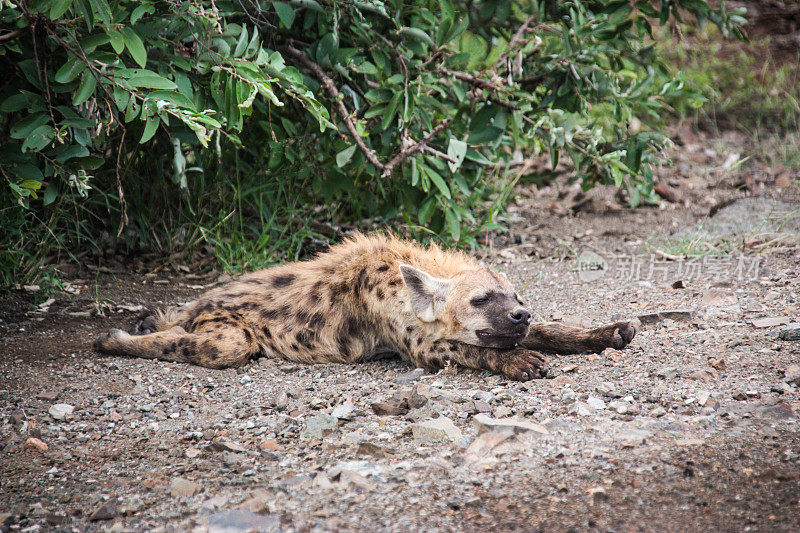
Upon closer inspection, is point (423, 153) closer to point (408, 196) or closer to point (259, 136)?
point (408, 196)

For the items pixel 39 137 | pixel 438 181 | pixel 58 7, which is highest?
pixel 58 7

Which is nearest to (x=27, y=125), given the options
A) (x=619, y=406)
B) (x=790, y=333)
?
(x=619, y=406)

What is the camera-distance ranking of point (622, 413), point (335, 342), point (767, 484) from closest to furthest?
point (767, 484)
point (622, 413)
point (335, 342)

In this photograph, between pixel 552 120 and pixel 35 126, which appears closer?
pixel 35 126

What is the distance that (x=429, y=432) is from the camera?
2756mm

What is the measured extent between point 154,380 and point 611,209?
4.31m

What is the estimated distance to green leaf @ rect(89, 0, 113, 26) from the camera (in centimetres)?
305

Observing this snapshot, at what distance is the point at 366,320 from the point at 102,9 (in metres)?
1.93

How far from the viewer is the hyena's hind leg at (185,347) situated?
12.4ft

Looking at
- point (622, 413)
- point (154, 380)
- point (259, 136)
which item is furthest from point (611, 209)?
point (154, 380)

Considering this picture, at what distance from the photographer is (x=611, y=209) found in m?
6.43

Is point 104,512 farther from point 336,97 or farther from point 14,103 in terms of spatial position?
point 336,97

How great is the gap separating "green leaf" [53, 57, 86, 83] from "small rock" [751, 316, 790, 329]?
336 centimetres

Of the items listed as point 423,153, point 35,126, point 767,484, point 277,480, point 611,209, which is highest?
point 35,126
